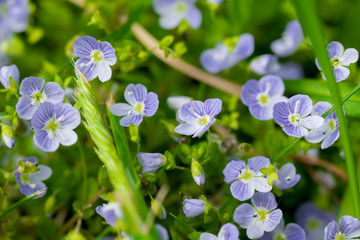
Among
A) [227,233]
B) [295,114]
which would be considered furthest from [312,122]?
[227,233]

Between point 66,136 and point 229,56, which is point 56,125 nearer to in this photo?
point 66,136

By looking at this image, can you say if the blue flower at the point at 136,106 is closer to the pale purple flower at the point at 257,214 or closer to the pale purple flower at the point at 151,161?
the pale purple flower at the point at 151,161

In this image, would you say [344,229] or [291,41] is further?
[291,41]

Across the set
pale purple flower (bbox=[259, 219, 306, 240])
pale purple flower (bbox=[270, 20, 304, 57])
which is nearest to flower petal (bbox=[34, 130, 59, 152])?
pale purple flower (bbox=[259, 219, 306, 240])

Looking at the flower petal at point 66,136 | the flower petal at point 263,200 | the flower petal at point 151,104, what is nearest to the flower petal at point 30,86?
the flower petal at point 66,136

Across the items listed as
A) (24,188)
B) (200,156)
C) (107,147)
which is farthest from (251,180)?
(24,188)

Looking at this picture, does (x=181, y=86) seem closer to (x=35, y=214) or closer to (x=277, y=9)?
(x=277, y=9)
